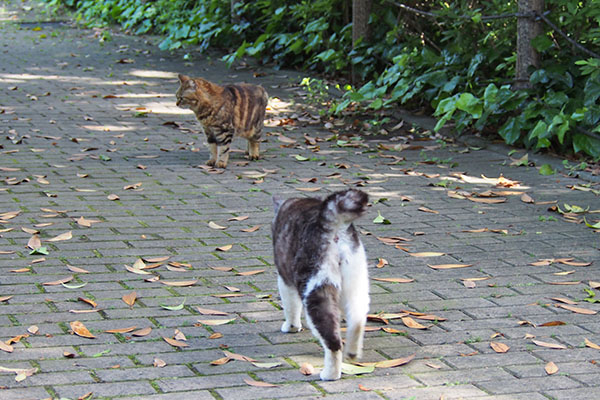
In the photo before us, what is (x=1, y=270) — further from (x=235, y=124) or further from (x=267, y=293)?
(x=235, y=124)

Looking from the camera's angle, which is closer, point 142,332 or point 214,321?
point 142,332

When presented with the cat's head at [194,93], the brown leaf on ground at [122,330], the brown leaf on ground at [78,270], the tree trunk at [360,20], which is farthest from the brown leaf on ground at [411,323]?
the tree trunk at [360,20]

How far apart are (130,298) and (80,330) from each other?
55 centimetres

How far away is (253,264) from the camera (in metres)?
5.70

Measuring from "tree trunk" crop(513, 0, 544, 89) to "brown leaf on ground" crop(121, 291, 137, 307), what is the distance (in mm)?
5897

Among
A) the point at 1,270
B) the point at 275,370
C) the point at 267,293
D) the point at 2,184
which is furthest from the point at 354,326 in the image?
the point at 2,184

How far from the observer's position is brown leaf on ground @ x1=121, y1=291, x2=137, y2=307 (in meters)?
4.89

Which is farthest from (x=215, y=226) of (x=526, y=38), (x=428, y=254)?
(x=526, y=38)

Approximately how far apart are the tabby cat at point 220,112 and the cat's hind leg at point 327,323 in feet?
15.7

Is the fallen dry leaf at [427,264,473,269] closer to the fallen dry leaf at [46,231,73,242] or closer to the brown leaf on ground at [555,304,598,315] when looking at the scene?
the brown leaf on ground at [555,304,598,315]

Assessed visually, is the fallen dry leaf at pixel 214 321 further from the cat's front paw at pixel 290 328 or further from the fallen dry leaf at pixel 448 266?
the fallen dry leaf at pixel 448 266

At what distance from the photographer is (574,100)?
8797 millimetres

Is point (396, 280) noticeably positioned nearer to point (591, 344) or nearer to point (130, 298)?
point (591, 344)

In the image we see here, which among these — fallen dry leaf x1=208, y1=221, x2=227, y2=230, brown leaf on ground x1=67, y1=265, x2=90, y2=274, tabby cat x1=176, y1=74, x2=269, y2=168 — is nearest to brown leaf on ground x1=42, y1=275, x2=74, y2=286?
brown leaf on ground x1=67, y1=265, x2=90, y2=274
